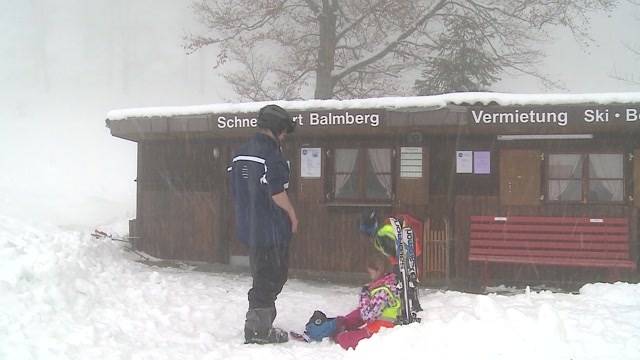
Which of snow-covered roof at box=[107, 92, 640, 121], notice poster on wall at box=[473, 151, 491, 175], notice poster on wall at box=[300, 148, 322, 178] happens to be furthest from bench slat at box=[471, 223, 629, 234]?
notice poster on wall at box=[300, 148, 322, 178]

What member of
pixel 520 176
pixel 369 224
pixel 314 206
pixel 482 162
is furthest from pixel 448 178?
pixel 369 224

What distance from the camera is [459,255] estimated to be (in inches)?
339

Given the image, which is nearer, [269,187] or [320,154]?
[269,187]

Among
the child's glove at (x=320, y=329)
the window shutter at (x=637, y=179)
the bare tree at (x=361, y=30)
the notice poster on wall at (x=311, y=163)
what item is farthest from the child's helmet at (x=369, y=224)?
the bare tree at (x=361, y=30)

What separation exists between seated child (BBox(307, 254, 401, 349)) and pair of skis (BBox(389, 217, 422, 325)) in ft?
0.21

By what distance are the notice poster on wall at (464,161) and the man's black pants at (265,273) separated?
4457 millimetres

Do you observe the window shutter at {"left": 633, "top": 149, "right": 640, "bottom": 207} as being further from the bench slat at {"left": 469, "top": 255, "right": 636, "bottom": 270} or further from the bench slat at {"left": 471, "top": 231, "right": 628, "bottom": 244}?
the bench slat at {"left": 469, "top": 255, "right": 636, "bottom": 270}

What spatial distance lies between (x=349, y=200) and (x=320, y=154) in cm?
86

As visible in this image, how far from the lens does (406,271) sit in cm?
516

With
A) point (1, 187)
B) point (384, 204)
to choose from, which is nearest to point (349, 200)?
point (384, 204)

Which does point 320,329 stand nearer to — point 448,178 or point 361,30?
point 448,178

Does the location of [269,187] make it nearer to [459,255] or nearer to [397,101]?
[397,101]

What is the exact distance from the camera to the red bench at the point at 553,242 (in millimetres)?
7945

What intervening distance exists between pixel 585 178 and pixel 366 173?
3227 millimetres
